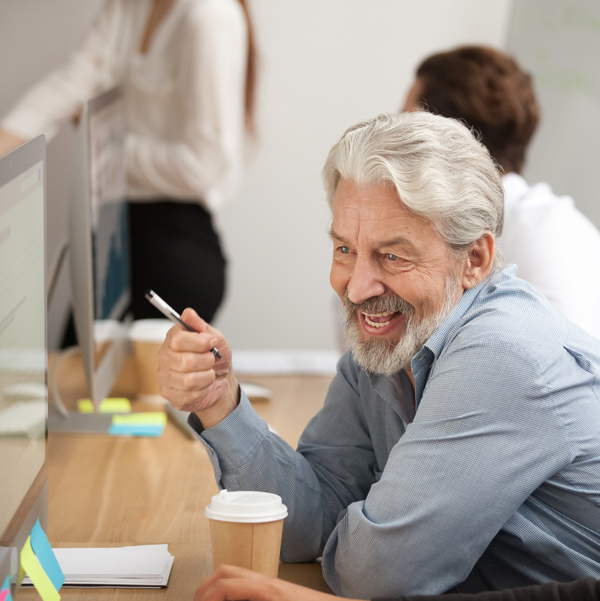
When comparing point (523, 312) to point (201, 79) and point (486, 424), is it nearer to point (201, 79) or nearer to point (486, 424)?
point (486, 424)

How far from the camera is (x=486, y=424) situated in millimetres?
914

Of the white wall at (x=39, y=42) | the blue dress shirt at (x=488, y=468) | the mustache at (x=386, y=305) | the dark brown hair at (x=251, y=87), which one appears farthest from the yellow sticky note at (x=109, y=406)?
the white wall at (x=39, y=42)

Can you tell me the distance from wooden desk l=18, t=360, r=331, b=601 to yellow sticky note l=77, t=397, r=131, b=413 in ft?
0.10

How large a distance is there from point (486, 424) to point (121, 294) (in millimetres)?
1222

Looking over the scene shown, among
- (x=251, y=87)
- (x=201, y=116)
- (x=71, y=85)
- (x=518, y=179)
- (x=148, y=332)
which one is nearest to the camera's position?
(x=148, y=332)

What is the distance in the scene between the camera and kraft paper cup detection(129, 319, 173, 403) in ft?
5.74

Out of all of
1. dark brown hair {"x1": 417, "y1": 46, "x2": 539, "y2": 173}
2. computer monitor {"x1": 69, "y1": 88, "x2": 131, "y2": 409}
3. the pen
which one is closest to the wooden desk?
computer monitor {"x1": 69, "y1": 88, "x2": 131, "y2": 409}

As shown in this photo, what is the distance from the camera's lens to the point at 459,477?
901 millimetres

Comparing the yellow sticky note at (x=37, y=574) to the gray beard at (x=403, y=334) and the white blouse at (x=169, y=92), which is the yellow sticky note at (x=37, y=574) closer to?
the gray beard at (x=403, y=334)

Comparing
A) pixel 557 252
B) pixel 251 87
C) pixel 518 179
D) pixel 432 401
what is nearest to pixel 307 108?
pixel 251 87

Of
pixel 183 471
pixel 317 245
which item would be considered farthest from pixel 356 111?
pixel 183 471

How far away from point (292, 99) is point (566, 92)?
987mm

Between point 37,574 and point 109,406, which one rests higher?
point 37,574

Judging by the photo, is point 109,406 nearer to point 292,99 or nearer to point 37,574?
point 37,574
